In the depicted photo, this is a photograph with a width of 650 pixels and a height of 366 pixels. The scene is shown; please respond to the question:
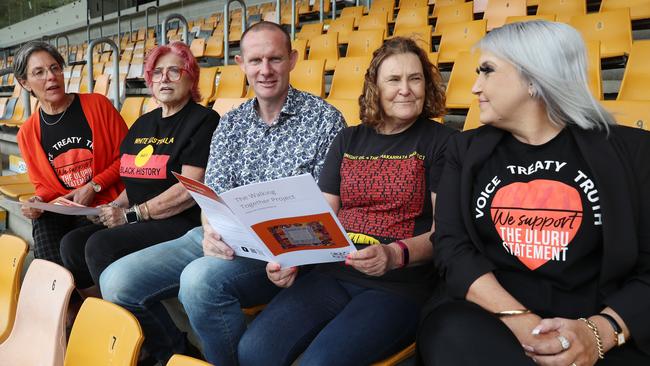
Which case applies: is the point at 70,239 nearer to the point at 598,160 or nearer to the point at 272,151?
the point at 272,151

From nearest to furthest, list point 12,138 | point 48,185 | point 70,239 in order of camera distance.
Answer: point 70,239 < point 48,185 < point 12,138

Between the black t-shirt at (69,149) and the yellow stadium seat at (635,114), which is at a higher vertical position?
the yellow stadium seat at (635,114)

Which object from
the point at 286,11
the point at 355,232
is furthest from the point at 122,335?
the point at 286,11

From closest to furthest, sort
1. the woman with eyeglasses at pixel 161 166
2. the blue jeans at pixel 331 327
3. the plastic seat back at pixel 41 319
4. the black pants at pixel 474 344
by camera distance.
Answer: the black pants at pixel 474 344
the blue jeans at pixel 331 327
the plastic seat back at pixel 41 319
the woman with eyeglasses at pixel 161 166

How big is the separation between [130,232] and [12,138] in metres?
3.94

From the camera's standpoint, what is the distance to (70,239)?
1.98m

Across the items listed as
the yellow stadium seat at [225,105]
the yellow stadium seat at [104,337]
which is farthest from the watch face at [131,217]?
the yellow stadium seat at [225,105]

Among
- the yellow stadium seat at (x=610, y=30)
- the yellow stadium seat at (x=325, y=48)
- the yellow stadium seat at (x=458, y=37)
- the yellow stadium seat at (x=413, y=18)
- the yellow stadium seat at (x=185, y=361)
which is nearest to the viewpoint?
the yellow stadium seat at (x=185, y=361)

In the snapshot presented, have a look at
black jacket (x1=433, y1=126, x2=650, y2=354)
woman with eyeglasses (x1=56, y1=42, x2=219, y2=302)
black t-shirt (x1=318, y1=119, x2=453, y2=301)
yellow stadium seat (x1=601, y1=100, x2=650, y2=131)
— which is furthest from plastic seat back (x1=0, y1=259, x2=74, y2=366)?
yellow stadium seat (x1=601, y1=100, x2=650, y2=131)

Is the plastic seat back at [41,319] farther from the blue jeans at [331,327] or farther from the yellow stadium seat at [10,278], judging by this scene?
the blue jeans at [331,327]

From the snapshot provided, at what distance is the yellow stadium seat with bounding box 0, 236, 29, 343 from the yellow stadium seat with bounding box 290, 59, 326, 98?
208 cm

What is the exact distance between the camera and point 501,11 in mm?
4078

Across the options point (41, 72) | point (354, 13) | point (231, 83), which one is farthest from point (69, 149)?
point (354, 13)

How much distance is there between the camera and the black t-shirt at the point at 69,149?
7.47 ft
